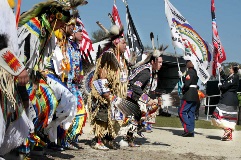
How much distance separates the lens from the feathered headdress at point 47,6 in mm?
4399

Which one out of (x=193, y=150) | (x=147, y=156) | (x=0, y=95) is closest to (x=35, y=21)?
(x=0, y=95)

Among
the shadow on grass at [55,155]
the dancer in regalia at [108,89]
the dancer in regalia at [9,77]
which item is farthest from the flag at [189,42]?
the dancer in regalia at [9,77]

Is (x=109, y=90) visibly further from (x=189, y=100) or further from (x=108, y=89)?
(x=189, y=100)

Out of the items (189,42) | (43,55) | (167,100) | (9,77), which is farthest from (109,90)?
(189,42)

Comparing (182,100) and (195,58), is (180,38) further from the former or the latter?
(182,100)

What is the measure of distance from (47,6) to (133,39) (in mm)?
6589

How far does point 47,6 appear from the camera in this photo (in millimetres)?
4617

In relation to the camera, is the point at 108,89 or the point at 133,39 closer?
the point at 108,89

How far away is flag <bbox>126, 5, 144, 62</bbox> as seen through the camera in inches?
431

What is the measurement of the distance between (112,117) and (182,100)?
Answer: 4141 mm

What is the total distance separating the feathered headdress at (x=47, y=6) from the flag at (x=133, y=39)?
5.73m

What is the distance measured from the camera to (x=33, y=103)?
452 cm

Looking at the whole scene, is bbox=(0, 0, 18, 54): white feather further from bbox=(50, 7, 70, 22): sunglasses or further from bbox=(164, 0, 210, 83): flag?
bbox=(164, 0, 210, 83): flag

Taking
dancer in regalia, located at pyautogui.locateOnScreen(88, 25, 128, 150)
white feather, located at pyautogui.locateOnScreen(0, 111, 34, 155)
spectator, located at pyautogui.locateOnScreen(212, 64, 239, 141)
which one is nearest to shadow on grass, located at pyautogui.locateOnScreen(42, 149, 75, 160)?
dancer in regalia, located at pyautogui.locateOnScreen(88, 25, 128, 150)
